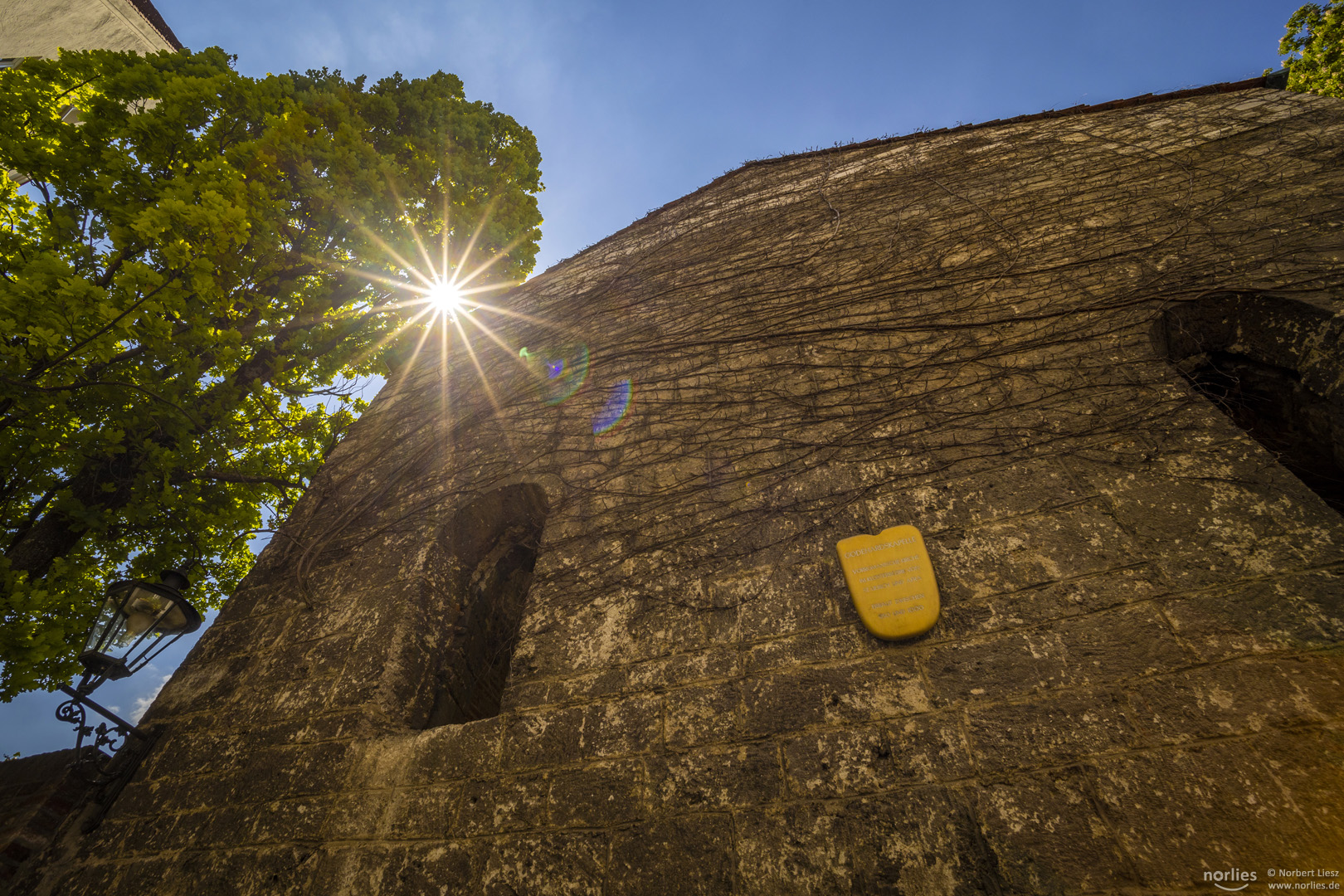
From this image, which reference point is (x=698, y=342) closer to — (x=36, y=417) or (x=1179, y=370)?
(x=1179, y=370)

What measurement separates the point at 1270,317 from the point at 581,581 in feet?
10.5

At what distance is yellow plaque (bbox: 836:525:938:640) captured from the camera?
1850 millimetres

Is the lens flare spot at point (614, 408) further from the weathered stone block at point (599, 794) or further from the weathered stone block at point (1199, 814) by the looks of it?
the weathered stone block at point (1199, 814)

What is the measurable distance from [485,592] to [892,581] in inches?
93.6

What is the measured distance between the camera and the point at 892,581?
1.95m

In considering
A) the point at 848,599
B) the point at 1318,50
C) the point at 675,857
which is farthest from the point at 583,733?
the point at 1318,50

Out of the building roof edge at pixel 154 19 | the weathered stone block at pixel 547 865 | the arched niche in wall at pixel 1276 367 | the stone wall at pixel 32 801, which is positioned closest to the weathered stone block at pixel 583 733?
the weathered stone block at pixel 547 865

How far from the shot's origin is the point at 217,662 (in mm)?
2984

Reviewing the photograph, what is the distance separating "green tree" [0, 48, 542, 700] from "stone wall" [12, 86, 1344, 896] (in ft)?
5.28

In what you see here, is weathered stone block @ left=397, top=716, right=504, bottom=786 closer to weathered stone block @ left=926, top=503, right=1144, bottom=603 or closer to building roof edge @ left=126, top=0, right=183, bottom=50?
weathered stone block @ left=926, top=503, right=1144, bottom=603

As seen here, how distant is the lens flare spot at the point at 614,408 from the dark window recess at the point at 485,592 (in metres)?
0.53

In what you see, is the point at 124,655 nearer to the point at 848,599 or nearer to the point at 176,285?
the point at 176,285

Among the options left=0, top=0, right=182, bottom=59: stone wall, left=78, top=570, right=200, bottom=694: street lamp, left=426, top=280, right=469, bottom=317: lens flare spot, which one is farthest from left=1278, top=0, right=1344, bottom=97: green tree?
left=0, top=0, right=182, bottom=59: stone wall

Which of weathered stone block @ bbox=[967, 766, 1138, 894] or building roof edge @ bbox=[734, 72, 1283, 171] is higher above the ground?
building roof edge @ bbox=[734, 72, 1283, 171]
